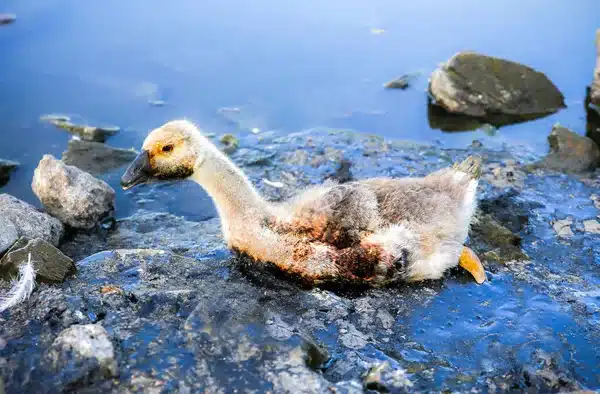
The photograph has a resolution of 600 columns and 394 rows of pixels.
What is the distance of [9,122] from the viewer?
29.2ft

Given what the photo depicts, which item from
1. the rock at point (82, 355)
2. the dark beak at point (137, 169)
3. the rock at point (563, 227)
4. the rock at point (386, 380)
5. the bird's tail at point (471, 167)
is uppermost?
the dark beak at point (137, 169)

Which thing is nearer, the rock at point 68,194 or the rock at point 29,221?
the rock at point 29,221

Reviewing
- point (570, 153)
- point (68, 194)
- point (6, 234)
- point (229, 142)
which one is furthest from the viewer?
point (229, 142)

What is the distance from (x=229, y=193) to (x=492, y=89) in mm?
5247

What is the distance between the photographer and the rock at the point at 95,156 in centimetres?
800

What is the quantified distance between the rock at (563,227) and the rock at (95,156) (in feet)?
15.7

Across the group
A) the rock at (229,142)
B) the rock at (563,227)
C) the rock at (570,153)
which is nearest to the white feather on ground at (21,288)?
the rock at (229,142)

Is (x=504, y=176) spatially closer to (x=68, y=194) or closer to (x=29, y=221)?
(x=68, y=194)

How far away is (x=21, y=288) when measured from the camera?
16.4ft

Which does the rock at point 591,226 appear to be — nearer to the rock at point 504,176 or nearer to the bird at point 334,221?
the rock at point 504,176

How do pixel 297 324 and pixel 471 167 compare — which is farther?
pixel 471 167

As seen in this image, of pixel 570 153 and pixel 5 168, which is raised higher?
pixel 5 168

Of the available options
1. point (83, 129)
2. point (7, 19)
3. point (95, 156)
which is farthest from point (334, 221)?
point (7, 19)

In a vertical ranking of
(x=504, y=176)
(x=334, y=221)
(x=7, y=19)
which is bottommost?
(x=504, y=176)
